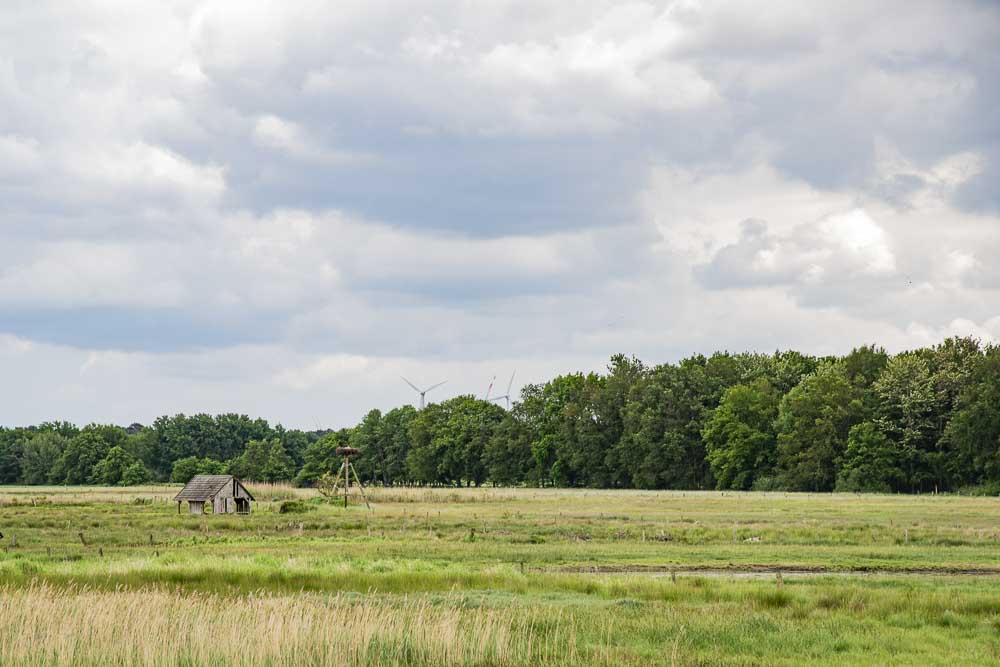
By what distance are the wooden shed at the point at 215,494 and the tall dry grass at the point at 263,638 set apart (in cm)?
5722

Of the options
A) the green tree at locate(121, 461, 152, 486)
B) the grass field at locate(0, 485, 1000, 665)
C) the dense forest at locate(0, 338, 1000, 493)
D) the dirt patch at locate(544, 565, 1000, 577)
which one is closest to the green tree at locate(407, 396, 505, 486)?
the dense forest at locate(0, 338, 1000, 493)

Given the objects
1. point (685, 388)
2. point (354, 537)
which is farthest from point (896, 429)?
point (354, 537)

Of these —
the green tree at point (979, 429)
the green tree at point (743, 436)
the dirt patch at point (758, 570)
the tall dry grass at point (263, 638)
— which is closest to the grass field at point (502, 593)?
the tall dry grass at point (263, 638)

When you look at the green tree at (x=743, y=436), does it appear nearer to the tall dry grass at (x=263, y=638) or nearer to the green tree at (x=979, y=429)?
the green tree at (x=979, y=429)

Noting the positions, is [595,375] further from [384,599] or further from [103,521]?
[384,599]

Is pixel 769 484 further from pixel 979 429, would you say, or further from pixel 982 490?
pixel 982 490

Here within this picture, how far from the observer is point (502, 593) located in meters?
27.3

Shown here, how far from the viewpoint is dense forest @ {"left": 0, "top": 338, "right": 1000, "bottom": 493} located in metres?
117

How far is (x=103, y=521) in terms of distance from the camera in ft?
210

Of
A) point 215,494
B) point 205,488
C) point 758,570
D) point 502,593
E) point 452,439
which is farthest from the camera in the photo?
point 452,439

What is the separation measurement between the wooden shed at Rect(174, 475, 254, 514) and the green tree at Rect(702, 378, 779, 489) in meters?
80.7

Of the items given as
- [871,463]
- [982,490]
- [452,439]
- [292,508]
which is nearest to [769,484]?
[871,463]

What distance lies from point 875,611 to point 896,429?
102731mm

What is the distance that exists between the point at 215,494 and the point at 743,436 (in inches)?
3348
